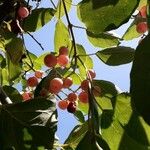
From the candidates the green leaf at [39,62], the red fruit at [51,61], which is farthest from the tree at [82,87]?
the green leaf at [39,62]

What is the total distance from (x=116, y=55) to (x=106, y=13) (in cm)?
55

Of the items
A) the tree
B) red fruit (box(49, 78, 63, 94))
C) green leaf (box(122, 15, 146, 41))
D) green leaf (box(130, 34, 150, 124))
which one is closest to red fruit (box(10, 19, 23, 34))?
the tree

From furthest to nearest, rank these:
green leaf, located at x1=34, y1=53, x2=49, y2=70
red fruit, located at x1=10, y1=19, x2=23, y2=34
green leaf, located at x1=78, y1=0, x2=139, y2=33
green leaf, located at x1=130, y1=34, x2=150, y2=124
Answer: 1. green leaf, located at x1=34, y1=53, x2=49, y2=70
2. red fruit, located at x1=10, y1=19, x2=23, y2=34
3. green leaf, located at x1=78, y1=0, x2=139, y2=33
4. green leaf, located at x1=130, y1=34, x2=150, y2=124

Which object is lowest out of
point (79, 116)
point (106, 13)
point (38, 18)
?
point (79, 116)

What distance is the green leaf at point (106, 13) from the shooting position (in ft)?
3.40

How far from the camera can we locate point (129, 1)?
40.6 inches

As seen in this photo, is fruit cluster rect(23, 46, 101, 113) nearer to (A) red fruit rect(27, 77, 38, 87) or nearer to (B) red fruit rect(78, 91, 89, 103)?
(B) red fruit rect(78, 91, 89, 103)

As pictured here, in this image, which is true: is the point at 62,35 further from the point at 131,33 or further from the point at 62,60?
the point at 131,33

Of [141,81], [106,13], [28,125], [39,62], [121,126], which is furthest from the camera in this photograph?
[39,62]

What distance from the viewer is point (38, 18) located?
1730 millimetres

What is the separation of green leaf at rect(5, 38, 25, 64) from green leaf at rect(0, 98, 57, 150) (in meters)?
0.38

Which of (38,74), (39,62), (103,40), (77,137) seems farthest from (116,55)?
(39,62)

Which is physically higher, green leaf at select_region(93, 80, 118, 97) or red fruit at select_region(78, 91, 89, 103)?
green leaf at select_region(93, 80, 118, 97)

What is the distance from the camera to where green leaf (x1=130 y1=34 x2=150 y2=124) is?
0.85 metres
